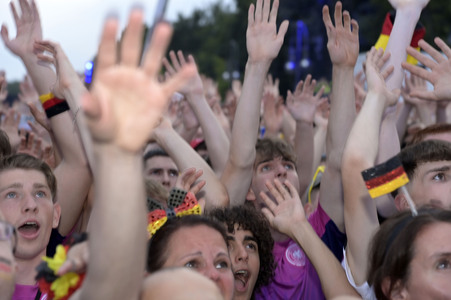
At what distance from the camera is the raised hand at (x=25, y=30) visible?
14.4 feet

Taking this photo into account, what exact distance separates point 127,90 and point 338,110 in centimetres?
237

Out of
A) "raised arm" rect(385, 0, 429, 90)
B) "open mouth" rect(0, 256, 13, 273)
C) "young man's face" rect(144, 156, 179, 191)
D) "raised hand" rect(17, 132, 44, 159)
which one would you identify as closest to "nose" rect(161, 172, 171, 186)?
"young man's face" rect(144, 156, 179, 191)

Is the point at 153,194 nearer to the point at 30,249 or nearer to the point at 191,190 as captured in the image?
the point at 191,190

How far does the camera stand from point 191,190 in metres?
3.70

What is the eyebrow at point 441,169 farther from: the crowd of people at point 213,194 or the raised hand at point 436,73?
the raised hand at point 436,73

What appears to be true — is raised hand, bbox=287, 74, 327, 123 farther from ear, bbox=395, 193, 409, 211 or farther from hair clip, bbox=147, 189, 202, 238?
hair clip, bbox=147, 189, 202, 238

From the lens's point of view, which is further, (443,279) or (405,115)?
(405,115)

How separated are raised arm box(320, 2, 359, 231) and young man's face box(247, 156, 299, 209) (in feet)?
2.74

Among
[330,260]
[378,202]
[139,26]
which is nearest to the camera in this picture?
[139,26]

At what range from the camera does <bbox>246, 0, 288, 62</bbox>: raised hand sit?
4.17 metres

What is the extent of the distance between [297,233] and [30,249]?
131 centimetres

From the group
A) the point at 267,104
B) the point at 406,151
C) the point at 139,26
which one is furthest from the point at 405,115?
the point at 139,26

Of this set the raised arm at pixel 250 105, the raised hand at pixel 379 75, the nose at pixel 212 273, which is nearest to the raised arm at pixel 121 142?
the nose at pixel 212 273

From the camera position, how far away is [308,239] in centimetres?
327
